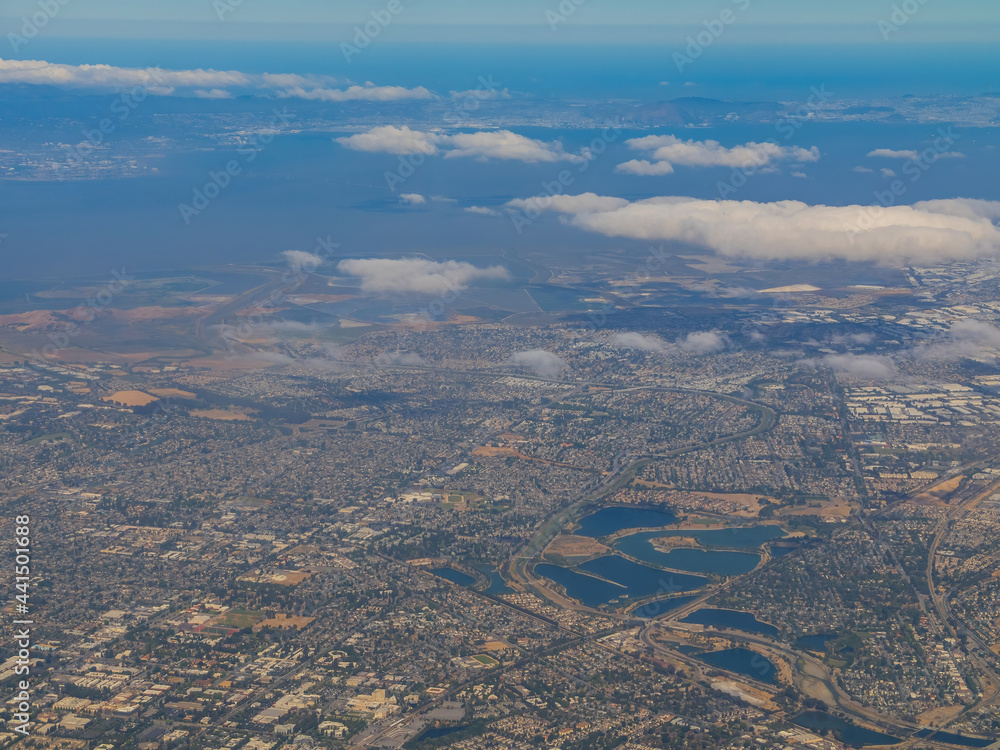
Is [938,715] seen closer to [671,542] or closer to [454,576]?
[671,542]

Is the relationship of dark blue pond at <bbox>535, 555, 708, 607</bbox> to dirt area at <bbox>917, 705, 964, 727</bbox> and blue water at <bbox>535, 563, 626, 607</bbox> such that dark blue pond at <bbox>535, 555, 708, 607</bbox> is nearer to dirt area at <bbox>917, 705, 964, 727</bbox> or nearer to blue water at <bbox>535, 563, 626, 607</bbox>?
blue water at <bbox>535, 563, 626, 607</bbox>

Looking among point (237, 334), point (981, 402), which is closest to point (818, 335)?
point (981, 402)

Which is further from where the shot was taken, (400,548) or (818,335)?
(818,335)

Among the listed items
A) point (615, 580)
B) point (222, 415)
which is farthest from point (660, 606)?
point (222, 415)

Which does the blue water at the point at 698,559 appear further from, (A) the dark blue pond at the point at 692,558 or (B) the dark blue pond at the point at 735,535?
(B) the dark blue pond at the point at 735,535

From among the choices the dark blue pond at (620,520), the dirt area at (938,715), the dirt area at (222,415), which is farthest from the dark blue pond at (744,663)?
the dirt area at (222,415)

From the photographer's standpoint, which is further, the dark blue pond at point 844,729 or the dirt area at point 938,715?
the dirt area at point 938,715

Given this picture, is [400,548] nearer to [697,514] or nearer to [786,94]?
[697,514]
